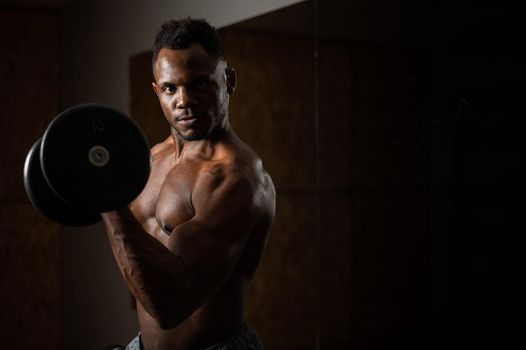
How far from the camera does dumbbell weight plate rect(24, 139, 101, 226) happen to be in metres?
1.32

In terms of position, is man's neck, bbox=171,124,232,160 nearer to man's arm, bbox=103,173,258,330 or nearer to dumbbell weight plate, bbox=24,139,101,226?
man's arm, bbox=103,173,258,330

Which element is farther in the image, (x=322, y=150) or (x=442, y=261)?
(x=322, y=150)

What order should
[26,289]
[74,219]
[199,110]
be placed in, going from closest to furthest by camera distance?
1. [74,219]
2. [199,110]
3. [26,289]

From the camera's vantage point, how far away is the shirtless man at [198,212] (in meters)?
1.30

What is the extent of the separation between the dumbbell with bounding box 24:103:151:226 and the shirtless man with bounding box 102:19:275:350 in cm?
9

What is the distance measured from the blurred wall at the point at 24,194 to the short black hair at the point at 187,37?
2457 mm

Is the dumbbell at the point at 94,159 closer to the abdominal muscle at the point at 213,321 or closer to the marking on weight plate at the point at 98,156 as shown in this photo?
the marking on weight plate at the point at 98,156

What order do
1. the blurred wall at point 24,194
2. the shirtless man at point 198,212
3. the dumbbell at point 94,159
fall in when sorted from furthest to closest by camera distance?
the blurred wall at point 24,194, the shirtless man at point 198,212, the dumbbell at point 94,159

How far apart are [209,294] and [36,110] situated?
9.05 ft

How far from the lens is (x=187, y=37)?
1.47 metres

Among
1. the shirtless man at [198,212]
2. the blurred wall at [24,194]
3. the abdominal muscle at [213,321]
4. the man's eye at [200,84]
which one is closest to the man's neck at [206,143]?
the shirtless man at [198,212]

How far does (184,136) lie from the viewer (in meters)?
1.52

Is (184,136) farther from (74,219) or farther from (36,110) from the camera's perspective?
(36,110)

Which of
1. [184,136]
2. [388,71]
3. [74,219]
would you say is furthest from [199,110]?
[388,71]
